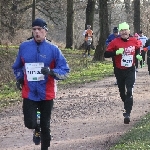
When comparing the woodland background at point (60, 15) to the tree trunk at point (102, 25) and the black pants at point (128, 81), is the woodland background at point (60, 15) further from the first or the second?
the black pants at point (128, 81)

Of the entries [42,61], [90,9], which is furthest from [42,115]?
[90,9]

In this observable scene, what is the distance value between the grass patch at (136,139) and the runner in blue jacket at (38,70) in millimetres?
1392

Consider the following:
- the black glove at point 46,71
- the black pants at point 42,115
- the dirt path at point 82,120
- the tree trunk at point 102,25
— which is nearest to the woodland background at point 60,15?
the tree trunk at point 102,25

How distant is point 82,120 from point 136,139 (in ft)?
8.37

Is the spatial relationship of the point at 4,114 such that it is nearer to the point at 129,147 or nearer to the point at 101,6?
the point at 129,147

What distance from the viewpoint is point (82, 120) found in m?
9.99

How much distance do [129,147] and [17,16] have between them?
30623 millimetres

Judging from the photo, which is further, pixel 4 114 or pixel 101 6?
pixel 101 6

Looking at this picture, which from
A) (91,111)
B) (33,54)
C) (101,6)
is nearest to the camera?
(33,54)

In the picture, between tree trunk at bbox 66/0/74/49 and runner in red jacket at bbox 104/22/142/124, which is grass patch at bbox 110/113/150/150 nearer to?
runner in red jacket at bbox 104/22/142/124

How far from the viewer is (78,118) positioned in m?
10.2

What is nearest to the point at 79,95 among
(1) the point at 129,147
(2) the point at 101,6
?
(1) the point at 129,147

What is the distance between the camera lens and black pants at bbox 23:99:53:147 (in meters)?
6.59

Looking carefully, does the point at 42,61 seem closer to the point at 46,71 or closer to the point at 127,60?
the point at 46,71
